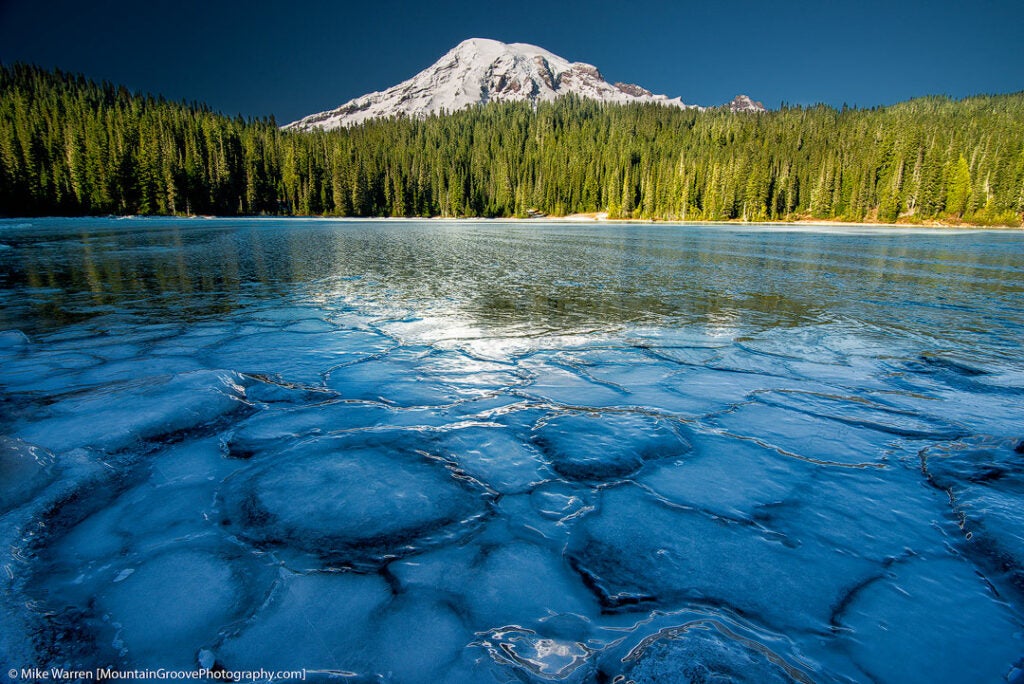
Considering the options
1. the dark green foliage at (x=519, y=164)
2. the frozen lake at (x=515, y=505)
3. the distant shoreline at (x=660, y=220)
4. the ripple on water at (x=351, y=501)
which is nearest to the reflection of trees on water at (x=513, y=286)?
the frozen lake at (x=515, y=505)

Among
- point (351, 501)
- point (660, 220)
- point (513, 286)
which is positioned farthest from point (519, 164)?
point (351, 501)

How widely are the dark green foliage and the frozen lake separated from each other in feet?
256

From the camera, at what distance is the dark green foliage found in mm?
62969

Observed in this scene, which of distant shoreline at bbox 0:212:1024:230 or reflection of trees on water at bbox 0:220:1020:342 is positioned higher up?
distant shoreline at bbox 0:212:1024:230

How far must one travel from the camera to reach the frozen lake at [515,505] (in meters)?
1.57

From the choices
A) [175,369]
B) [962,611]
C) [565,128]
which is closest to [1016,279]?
[962,611]

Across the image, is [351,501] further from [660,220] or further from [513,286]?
[660,220]

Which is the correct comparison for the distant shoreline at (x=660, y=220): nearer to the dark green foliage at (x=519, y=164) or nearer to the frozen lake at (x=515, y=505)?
the dark green foliage at (x=519, y=164)

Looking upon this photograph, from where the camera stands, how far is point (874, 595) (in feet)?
5.99

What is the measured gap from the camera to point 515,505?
2.40m

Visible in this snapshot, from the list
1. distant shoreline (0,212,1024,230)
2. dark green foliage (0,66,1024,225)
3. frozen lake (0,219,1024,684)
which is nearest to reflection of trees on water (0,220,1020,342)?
frozen lake (0,219,1024,684)

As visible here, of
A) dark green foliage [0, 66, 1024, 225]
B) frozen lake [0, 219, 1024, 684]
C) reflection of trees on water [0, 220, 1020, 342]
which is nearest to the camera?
frozen lake [0, 219, 1024, 684]

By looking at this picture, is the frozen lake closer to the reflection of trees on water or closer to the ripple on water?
the ripple on water

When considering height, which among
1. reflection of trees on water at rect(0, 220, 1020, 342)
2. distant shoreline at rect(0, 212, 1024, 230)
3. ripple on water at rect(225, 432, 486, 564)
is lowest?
ripple on water at rect(225, 432, 486, 564)
